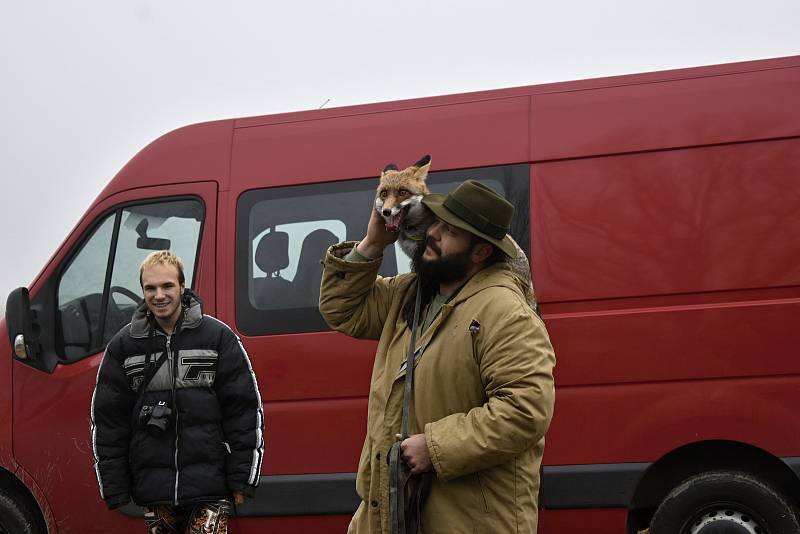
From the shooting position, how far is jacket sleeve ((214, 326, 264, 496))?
382 cm

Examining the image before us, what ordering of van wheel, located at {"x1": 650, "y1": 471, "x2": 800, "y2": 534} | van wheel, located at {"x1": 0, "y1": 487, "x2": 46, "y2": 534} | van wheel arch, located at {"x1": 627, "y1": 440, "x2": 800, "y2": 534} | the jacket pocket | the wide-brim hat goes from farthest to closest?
van wheel, located at {"x1": 0, "y1": 487, "x2": 46, "y2": 534}
van wheel arch, located at {"x1": 627, "y1": 440, "x2": 800, "y2": 534}
van wheel, located at {"x1": 650, "y1": 471, "x2": 800, "y2": 534}
the wide-brim hat
the jacket pocket

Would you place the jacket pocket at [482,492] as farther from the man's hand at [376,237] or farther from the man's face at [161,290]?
the man's face at [161,290]

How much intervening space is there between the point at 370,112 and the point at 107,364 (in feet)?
7.16

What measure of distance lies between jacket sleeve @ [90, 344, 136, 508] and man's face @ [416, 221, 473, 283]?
143 cm

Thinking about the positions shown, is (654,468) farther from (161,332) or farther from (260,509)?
(161,332)

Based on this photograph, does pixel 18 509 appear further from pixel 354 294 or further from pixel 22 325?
pixel 354 294

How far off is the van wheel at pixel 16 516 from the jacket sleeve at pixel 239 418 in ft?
7.54

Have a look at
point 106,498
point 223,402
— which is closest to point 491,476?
point 223,402

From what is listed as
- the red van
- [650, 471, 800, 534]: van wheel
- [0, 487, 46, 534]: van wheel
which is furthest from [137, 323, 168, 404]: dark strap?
[650, 471, 800, 534]: van wheel

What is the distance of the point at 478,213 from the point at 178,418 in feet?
5.00

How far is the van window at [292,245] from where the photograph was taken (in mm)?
5309

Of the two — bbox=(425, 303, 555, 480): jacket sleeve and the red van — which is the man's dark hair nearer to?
bbox=(425, 303, 555, 480): jacket sleeve

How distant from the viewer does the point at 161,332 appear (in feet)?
12.7

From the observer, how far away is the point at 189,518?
387cm
